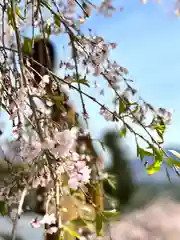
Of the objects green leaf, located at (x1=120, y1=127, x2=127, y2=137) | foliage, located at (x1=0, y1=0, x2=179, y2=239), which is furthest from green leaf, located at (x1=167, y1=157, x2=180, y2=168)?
green leaf, located at (x1=120, y1=127, x2=127, y2=137)

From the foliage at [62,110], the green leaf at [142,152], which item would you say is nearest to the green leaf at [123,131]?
the foliage at [62,110]

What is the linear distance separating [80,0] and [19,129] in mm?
250

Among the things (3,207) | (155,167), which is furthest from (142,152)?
(3,207)

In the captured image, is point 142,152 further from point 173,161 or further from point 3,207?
point 3,207

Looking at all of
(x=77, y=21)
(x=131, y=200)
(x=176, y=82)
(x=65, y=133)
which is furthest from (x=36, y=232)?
(x=176, y=82)

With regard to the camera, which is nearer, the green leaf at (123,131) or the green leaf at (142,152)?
the green leaf at (142,152)

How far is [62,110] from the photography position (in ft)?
1.94

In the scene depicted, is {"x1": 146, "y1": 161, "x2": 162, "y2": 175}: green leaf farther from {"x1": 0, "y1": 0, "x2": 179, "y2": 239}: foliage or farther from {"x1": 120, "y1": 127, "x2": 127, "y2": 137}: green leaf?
{"x1": 120, "y1": 127, "x2": 127, "y2": 137}: green leaf

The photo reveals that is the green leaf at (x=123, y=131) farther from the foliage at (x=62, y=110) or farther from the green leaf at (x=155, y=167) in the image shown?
the green leaf at (x=155, y=167)

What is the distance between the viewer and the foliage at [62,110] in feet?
1.59

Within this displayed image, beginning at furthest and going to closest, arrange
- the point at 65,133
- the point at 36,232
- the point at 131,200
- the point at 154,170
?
the point at 131,200 → the point at 36,232 → the point at 154,170 → the point at 65,133

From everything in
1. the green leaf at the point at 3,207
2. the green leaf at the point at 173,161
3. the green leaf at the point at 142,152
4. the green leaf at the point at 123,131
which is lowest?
the green leaf at the point at 3,207

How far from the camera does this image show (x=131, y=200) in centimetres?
264

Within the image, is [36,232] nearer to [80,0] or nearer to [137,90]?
[137,90]
